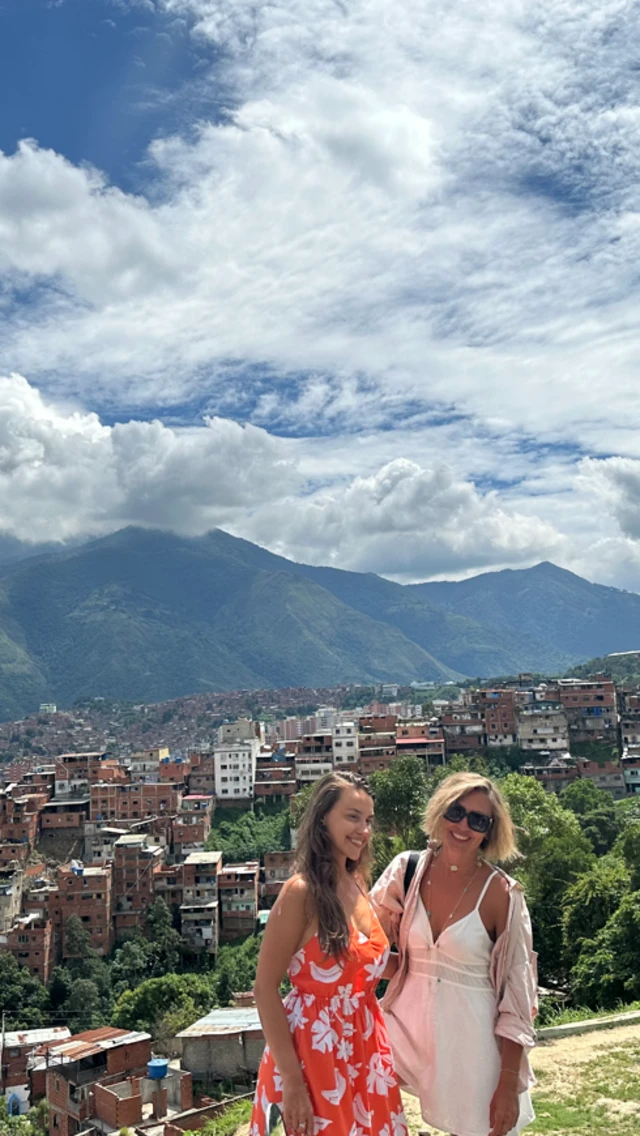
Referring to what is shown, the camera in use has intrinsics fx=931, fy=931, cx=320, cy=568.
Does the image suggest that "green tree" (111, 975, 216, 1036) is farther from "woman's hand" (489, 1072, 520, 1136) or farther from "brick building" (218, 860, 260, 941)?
"woman's hand" (489, 1072, 520, 1136)

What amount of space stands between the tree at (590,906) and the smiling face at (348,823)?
12.0 m

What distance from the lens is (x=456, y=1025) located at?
10.8 ft

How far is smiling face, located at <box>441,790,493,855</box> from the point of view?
3.35 meters

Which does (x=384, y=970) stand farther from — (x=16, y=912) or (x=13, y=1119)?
(x=16, y=912)

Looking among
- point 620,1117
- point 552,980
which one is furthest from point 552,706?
point 620,1117

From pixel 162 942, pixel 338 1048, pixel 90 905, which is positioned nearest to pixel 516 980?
pixel 338 1048

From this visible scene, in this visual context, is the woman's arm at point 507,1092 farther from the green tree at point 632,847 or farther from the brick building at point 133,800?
the brick building at point 133,800

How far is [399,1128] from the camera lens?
3.24 meters

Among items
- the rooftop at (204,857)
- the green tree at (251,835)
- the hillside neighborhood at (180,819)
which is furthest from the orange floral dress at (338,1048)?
the green tree at (251,835)

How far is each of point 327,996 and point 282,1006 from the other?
6.1 inches

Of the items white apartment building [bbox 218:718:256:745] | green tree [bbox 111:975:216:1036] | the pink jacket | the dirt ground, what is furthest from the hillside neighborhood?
the pink jacket

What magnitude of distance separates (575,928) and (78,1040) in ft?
51.2

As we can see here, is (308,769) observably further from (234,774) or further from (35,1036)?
(35,1036)

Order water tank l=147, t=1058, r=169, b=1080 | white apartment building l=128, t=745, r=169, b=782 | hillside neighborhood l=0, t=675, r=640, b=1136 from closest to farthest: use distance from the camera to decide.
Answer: water tank l=147, t=1058, r=169, b=1080 → hillside neighborhood l=0, t=675, r=640, b=1136 → white apartment building l=128, t=745, r=169, b=782
